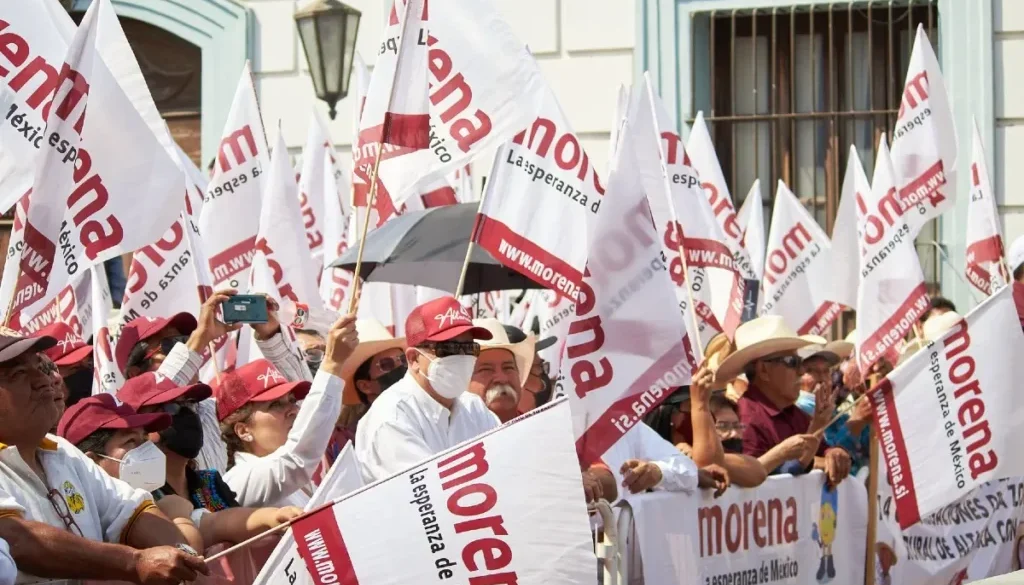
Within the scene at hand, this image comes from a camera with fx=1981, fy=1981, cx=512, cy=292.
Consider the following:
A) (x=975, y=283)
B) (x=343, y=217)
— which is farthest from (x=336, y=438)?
(x=975, y=283)

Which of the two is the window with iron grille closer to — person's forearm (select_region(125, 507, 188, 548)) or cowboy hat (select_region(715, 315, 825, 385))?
cowboy hat (select_region(715, 315, 825, 385))

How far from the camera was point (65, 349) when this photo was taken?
7.35 m

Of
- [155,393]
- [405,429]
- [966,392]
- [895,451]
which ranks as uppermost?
[155,393]

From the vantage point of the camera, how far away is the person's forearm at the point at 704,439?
25.6ft

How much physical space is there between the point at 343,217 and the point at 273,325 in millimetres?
4451

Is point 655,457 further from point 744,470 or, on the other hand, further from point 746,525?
point 746,525

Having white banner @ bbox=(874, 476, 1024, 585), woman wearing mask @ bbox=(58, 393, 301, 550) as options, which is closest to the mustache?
woman wearing mask @ bbox=(58, 393, 301, 550)

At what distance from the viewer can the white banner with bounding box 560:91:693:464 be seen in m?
7.36

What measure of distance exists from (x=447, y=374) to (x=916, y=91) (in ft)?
16.7

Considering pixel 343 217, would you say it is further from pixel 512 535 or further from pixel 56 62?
pixel 512 535

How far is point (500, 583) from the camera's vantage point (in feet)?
16.6

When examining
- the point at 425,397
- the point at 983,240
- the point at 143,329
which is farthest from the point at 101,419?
the point at 983,240

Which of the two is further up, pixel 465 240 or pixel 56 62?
pixel 56 62

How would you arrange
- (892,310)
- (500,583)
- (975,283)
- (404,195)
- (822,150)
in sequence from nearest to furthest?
1. (500,583)
2. (404,195)
3. (892,310)
4. (975,283)
5. (822,150)
